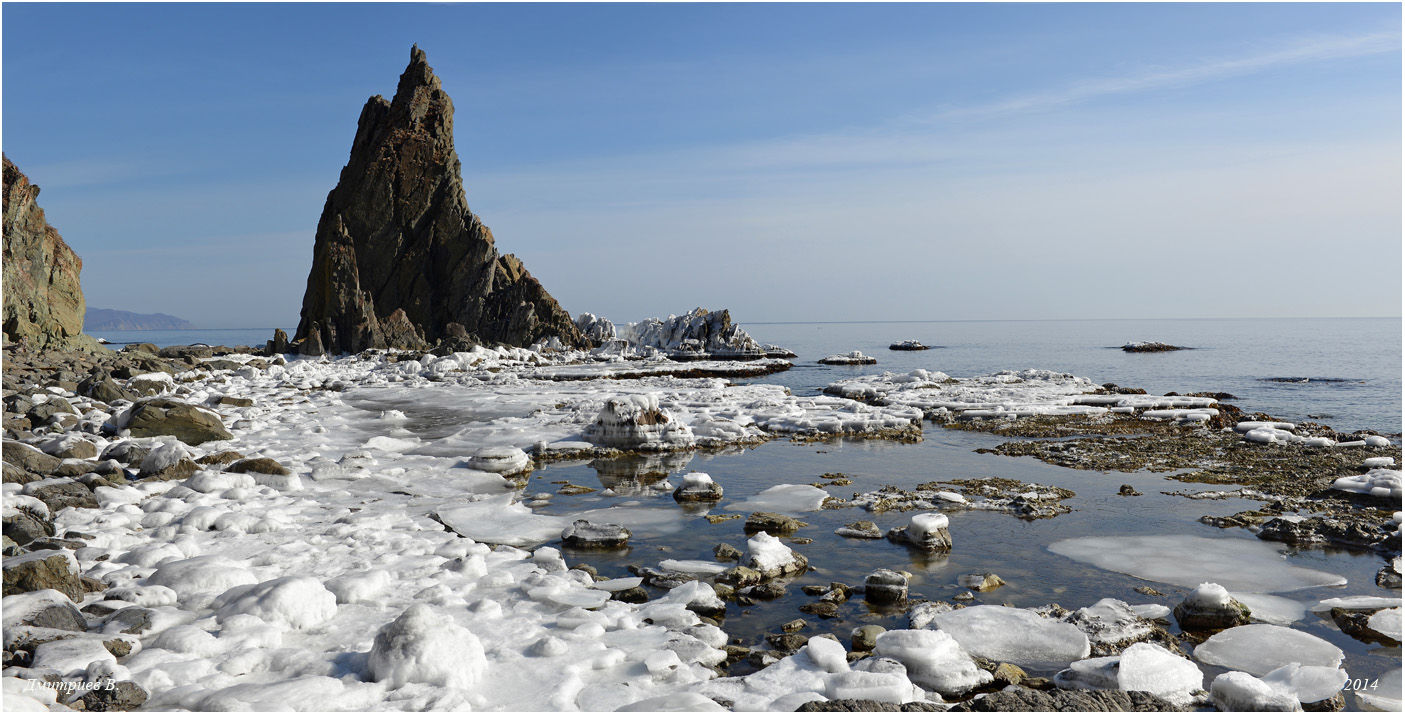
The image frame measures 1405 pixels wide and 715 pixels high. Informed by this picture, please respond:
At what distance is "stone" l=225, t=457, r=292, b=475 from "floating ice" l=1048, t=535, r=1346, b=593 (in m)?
10.1

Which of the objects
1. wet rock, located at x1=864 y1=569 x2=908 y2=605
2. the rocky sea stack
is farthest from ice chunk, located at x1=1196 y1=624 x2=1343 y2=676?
the rocky sea stack

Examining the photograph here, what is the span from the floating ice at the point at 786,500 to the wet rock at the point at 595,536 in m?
2.13

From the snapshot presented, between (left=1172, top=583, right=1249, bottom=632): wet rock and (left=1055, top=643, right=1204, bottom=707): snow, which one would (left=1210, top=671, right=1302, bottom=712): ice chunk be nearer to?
(left=1055, top=643, right=1204, bottom=707): snow

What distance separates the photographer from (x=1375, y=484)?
11.0 metres

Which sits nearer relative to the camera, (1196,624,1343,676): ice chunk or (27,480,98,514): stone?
(1196,624,1343,676): ice chunk

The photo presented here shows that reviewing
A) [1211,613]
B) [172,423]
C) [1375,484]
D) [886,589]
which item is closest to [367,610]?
[886,589]

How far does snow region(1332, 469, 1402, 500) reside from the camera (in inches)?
420

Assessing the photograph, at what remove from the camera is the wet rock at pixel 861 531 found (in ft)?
28.8

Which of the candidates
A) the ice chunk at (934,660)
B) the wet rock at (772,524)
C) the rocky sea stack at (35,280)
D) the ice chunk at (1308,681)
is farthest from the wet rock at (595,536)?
the rocky sea stack at (35,280)

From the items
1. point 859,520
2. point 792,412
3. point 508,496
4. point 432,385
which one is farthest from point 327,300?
point 859,520

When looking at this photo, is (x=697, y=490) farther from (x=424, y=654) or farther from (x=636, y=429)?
(x=424, y=654)

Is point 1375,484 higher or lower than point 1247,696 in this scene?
higher

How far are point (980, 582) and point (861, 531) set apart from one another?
6.13 ft

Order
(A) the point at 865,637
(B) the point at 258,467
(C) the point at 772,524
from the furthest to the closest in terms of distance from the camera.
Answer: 1. (B) the point at 258,467
2. (C) the point at 772,524
3. (A) the point at 865,637
